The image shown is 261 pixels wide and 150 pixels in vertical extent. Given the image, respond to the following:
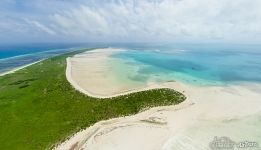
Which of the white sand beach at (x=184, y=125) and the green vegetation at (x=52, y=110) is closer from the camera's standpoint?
the white sand beach at (x=184, y=125)

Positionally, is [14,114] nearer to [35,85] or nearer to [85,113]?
[85,113]

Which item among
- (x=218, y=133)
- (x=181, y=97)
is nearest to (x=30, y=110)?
(x=181, y=97)

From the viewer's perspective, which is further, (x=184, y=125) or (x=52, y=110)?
(x=52, y=110)

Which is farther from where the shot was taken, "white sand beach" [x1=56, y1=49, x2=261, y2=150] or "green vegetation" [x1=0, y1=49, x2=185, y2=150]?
"green vegetation" [x1=0, y1=49, x2=185, y2=150]

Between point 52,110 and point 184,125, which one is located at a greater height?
point 52,110
